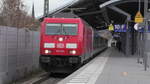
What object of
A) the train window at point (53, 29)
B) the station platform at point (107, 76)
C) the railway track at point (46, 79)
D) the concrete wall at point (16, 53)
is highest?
the train window at point (53, 29)

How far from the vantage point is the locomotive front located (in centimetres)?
1969

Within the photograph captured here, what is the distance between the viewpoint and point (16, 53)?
19.3 m

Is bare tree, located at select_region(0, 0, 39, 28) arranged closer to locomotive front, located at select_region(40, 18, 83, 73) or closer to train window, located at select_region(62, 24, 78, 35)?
locomotive front, located at select_region(40, 18, 83, 73)

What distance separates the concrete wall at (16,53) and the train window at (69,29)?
8.05ft

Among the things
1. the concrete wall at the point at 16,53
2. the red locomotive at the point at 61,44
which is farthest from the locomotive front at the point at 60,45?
the concrete wall at the point at 16,53

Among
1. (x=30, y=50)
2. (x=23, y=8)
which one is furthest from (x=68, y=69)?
(x=23, y=8)

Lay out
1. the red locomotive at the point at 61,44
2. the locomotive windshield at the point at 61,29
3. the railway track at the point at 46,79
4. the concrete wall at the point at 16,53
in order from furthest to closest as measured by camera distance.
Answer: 1. the locomotive windshield at the point at 61,29
2. the red locomotive at the point at 61,44
3. the railway track at the point at 46,79
4. the concrete wall at the point at 16,53

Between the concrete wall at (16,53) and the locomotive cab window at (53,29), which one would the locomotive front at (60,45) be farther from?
the concrete wall at (16,53)

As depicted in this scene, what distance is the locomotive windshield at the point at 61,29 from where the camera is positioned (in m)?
20.2

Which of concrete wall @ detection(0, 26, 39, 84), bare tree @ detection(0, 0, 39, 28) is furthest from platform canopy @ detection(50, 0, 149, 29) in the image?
concrete wall @ detection(0, 26, 39, 84)

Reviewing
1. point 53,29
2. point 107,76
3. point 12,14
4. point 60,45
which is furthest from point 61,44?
point 12,14

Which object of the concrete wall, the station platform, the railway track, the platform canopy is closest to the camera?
the station platform

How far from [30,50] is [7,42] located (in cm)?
565

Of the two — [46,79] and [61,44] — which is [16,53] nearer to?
[46,79]
